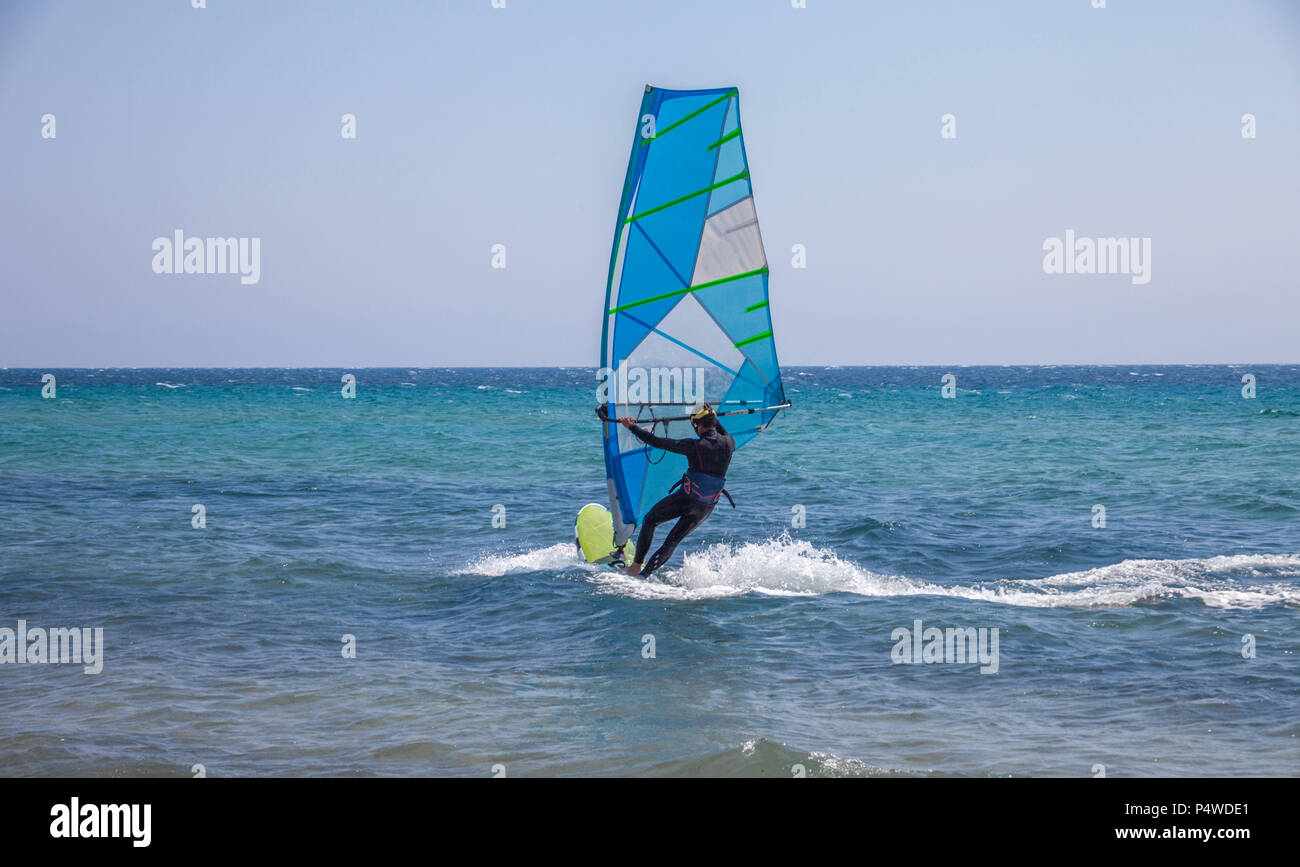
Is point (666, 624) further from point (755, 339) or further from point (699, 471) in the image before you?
point (755, 339)

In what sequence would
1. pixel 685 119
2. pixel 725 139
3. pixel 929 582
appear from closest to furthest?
pixel 685 119, pixel 725 139, pixel 929 582

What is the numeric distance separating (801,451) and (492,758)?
65.8ft

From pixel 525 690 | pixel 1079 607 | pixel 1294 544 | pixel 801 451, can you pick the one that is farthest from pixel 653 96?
pixel 801 451

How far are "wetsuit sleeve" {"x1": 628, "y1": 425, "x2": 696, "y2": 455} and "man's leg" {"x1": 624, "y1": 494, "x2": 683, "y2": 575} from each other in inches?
20.8

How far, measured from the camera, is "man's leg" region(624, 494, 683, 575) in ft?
32.2

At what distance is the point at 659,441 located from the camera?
927 cm

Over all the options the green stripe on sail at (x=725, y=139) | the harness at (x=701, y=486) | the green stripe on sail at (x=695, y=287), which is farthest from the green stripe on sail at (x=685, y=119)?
the harness at (x=701, y=486)

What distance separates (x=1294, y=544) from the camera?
464 inches

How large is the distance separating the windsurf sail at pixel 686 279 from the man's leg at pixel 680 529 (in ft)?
2.55

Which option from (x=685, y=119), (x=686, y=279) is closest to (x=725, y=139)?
(x=685, y=119)

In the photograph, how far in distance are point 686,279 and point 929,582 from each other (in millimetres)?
3903

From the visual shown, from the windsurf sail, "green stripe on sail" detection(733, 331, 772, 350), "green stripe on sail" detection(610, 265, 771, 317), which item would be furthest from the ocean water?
"green stripe on sail" detection(610, 265, 771, 317)

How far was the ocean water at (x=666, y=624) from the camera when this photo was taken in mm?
5938

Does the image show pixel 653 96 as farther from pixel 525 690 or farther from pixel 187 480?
pixel 187 480
